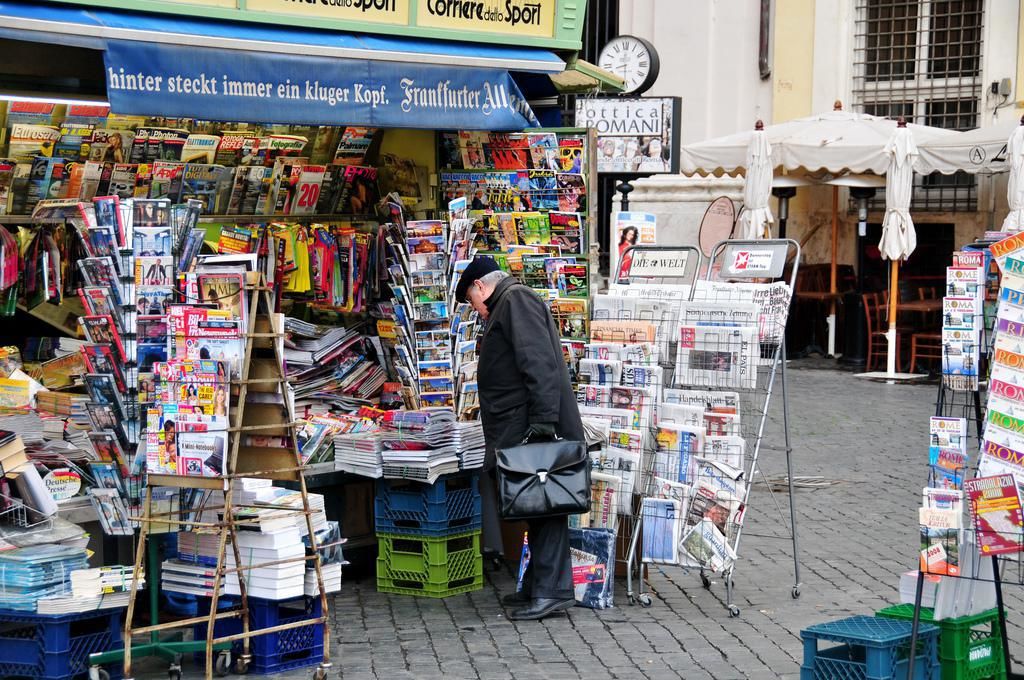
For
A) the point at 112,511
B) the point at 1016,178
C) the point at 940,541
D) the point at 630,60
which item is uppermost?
the point at 630,60

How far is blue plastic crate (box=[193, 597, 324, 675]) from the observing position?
580 centimetres

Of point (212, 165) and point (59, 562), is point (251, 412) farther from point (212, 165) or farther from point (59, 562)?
point (212, 165)

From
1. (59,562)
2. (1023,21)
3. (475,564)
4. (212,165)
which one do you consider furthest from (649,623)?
(1023,21)

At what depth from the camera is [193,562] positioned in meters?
5.95

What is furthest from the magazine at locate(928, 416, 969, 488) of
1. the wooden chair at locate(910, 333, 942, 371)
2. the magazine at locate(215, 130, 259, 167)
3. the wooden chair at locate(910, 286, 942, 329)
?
the wooden chair at locate(910, 286, 942, 329)

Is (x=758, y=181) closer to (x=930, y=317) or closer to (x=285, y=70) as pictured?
(x=930, y=317)

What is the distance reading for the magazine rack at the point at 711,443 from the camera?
6.83 metres

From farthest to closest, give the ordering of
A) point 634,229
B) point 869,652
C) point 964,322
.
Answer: point 634,229
point 964,322
point 869,652

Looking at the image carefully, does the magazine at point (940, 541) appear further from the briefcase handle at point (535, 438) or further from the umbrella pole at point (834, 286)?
the umbrella pole at point (834, 286)

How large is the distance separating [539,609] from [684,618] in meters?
0.70

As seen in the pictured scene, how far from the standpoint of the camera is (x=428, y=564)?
6.99m

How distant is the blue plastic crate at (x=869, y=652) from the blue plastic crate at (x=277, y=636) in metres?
2.10

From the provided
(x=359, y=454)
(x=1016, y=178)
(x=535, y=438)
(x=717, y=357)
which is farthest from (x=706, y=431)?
(x=1016, y=178)

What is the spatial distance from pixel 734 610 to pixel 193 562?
2.57 metres
